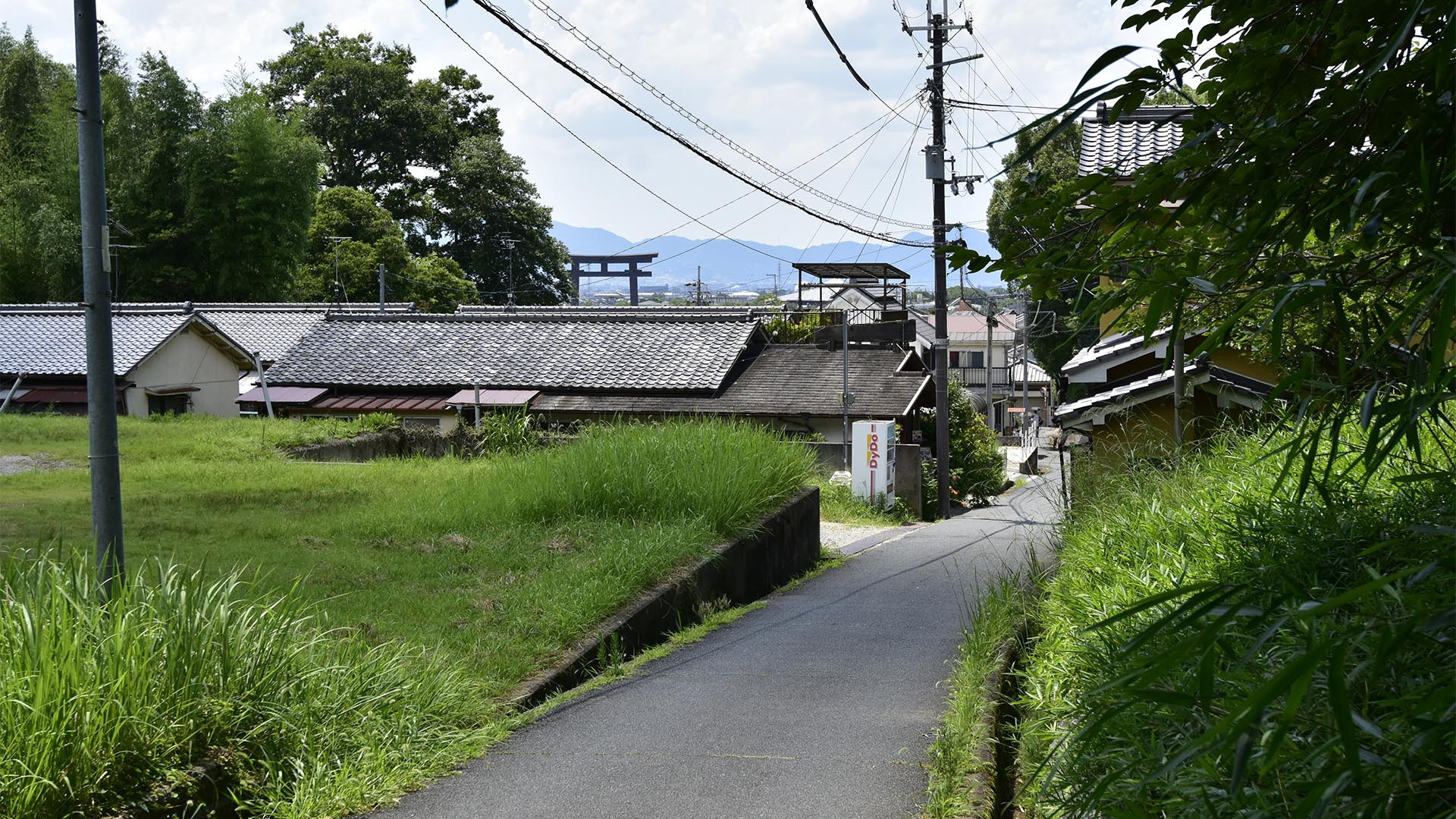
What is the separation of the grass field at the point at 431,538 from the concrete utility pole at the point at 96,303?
285 millimetres

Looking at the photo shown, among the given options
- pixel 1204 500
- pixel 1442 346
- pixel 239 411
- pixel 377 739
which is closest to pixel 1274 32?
pixel 1442 346

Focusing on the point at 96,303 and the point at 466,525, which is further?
the point at 466,525

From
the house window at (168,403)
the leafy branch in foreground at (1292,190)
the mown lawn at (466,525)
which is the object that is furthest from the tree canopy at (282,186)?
the leafy branch in foreground at (1292,190)

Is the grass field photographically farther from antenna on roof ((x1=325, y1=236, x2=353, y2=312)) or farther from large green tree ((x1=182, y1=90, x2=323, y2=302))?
antenna on roof ((x1=325, y1=236, x2=353, y2=312))

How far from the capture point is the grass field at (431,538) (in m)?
5.38

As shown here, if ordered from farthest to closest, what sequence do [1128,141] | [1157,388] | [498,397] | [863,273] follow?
[863,273]
[498,397]
[1128,141]
[1157,388]

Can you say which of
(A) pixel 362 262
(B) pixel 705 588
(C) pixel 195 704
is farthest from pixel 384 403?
(C) pixel 195 704

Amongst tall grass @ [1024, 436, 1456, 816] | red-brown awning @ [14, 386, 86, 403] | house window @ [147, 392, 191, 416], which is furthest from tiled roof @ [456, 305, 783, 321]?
tall grass @ [1024, 436, 1456, 816]

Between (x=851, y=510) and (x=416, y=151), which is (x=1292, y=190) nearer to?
(x=851, y=510)

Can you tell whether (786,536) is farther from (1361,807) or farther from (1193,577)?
(1361,807)

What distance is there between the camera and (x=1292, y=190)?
258 cm

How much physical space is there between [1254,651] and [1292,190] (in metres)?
1.47

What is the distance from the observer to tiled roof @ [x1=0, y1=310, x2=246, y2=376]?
25422 millimetres

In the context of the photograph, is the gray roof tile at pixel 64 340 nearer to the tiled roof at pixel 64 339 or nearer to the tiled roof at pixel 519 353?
the tiled roof at pixel 64 339
